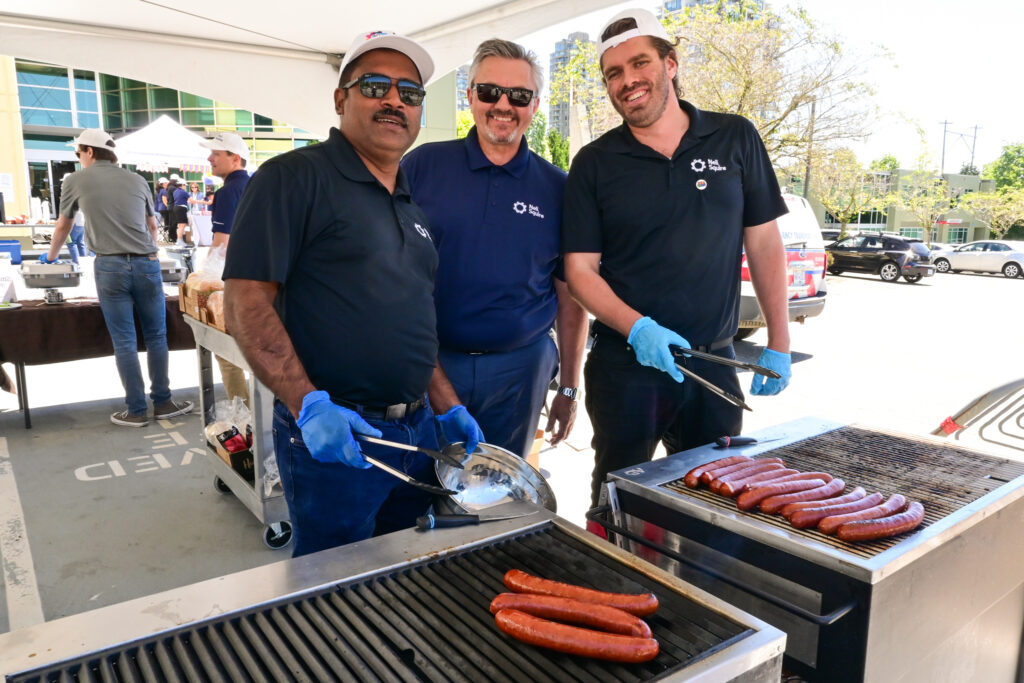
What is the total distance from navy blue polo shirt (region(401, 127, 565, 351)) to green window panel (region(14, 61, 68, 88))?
1525 inches

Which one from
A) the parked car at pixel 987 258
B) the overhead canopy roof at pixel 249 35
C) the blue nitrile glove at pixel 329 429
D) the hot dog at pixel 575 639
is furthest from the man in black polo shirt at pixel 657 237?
the parked car at pixel 987 258

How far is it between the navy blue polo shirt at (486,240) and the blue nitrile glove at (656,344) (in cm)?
56

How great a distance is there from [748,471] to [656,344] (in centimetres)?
52

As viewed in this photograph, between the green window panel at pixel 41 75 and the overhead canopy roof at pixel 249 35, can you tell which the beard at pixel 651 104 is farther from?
the green window panel at pixel 41 75

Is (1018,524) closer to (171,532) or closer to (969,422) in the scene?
(969,422)

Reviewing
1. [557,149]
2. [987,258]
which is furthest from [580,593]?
[987,258]

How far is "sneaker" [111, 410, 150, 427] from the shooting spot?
18.7ft

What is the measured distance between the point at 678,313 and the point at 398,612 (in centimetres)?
155

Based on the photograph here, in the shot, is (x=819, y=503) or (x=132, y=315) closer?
(x=819, y=503)

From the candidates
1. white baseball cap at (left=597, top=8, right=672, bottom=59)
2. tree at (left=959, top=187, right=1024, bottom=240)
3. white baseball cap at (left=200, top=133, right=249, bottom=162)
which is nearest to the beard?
white baseball cap at (left=597, top=8, right=672, bottom=59)

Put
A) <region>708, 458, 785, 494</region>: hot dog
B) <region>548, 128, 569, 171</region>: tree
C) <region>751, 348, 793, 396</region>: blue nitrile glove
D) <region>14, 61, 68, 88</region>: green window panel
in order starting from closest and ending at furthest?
<region>708, 458, 785, 494</region>: hot dog < <region>751, 348, 793, 396</region>: blue nitrile glove < <region>548, 128, 569, 171</region>: tree < <region>14, 61, 68, 88</region>: green window panel

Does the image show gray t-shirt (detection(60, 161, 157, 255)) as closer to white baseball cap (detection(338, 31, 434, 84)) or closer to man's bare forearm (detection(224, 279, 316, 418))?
white baseball cap (detection(338, 31, 434, 84))

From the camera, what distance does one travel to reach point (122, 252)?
5.45 m

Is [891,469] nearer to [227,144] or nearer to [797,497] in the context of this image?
[797,497]
